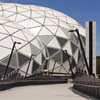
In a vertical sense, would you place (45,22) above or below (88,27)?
above

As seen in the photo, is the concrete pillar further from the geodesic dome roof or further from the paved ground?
the geodesic dome roof

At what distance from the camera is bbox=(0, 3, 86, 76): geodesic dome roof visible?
241 ft

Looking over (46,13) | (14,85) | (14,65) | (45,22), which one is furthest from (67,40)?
(14,85)

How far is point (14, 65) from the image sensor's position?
70000 millimetres

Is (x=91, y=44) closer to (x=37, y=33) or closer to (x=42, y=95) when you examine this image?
(x=42, y=95)

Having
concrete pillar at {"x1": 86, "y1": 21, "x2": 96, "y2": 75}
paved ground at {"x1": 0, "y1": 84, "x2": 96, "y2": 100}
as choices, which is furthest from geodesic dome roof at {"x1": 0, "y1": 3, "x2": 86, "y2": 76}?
concrete pillar at {"x1": 86, "y1": 21, "x2": 96, "y2": 75}

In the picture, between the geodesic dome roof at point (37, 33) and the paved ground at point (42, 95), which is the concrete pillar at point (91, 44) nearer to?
the paved ground at point (42, 95)

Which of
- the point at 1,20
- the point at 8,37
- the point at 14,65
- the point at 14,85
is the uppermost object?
the point at 1,20

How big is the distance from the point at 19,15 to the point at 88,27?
66130mm

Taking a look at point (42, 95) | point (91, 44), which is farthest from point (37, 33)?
point (42, 95)

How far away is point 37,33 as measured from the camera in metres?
83.8

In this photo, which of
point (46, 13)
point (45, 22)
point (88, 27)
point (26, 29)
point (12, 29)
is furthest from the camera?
point (46, 13)

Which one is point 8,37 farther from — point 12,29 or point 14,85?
point 14,85

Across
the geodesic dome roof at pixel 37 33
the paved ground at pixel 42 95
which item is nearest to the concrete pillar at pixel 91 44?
the paved ground at pixel 42 95
